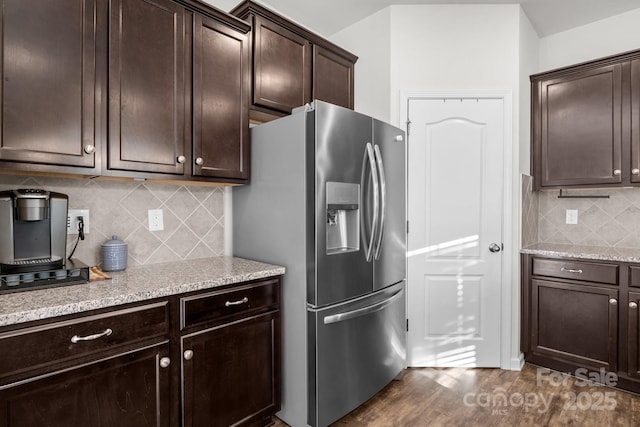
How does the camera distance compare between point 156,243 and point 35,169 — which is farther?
point 156,243

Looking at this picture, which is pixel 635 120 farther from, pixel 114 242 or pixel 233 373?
pixel 114 242

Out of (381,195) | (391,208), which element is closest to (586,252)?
(391,208)

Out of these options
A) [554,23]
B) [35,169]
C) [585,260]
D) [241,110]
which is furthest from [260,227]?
[554,23]

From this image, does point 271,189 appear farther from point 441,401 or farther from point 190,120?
point 441,401

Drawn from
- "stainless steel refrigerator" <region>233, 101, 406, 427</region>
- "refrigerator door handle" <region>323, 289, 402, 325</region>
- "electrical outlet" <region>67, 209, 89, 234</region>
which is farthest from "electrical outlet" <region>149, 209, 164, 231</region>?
"refrigerator door handle" <region>323, 289, 402, 325</region>

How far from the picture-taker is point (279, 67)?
2.33 metres

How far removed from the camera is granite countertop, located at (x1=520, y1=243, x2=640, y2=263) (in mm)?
2389

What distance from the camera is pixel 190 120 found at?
6.11 feet

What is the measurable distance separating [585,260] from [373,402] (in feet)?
5.88

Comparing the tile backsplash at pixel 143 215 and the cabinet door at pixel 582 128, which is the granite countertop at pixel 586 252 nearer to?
the cabinet door at pixel 582 128

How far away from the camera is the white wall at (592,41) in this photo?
111 inches

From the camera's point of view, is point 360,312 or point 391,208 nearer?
point 360,312

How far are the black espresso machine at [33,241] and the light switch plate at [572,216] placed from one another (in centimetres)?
356

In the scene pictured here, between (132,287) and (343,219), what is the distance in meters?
1.13
